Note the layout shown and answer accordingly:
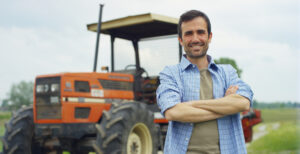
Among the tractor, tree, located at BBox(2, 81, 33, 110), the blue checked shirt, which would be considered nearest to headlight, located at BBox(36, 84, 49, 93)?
the tractor

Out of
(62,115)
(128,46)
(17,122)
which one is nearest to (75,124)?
(62,115)

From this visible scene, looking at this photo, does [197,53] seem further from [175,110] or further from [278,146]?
[278,146]

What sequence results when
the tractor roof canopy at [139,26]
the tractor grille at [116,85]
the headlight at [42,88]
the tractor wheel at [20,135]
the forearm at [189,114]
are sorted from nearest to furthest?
1. the forearm at [189,114]
2. the headlight at [42,88]
3. the tractor wheel at [20,135]
4. the tractor grille at [116,85]
5. the tractor roof canopy at [139,26]

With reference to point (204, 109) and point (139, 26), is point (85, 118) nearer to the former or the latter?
point (139, 26)

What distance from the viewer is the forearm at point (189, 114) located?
2.24 meters

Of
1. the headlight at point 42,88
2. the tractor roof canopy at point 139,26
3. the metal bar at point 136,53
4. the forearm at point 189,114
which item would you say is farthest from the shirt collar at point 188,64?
the metal bar at point 136,53

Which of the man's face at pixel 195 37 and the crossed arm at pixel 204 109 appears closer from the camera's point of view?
the crossed arm at pixel 204 109

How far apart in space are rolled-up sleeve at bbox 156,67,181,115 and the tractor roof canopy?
4.53 meters

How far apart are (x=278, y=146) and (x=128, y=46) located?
808 centimetres

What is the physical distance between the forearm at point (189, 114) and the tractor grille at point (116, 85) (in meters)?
4.42

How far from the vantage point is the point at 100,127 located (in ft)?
18.5

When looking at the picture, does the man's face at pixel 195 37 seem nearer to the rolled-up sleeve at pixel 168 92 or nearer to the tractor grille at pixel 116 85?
the rolled-up sleeve at pixel 168 92

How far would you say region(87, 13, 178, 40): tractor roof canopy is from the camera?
22.9 feet

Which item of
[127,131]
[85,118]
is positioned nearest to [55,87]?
[85,118]
